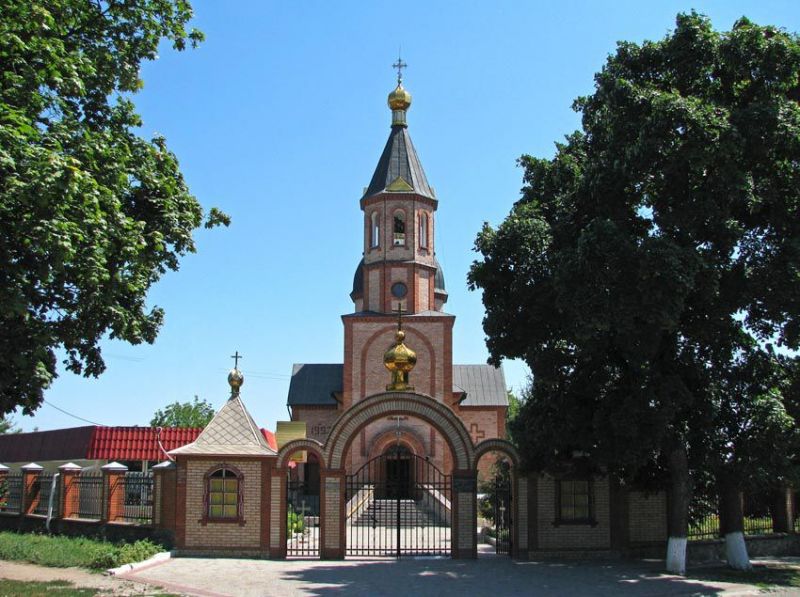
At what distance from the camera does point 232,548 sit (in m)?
18.3

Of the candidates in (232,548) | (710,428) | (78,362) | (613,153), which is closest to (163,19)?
(78,362)

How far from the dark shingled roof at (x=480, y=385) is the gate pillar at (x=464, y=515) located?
1859cm

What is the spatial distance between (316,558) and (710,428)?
8747 mm

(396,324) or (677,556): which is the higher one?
(396,324)

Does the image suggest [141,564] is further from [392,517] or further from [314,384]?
[314,384]

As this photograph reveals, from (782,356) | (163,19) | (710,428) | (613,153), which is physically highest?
(163,19)

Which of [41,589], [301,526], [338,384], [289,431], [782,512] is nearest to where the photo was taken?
[41,589]

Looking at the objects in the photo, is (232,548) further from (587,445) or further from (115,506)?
(587,445)

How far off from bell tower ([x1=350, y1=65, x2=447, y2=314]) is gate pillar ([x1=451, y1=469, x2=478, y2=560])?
16.3 metres

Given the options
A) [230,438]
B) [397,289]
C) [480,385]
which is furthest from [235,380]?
[480,385]

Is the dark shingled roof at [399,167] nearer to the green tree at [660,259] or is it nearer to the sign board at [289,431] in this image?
the sign board at [289,431]

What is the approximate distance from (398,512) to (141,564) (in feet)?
17.7

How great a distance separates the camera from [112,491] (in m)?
19.8

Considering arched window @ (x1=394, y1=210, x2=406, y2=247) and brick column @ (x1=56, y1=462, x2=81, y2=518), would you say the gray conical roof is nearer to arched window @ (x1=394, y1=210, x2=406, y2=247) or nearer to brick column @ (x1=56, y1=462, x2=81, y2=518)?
brick column @ (x1=56, y1=462, x2=81, y2=518)
